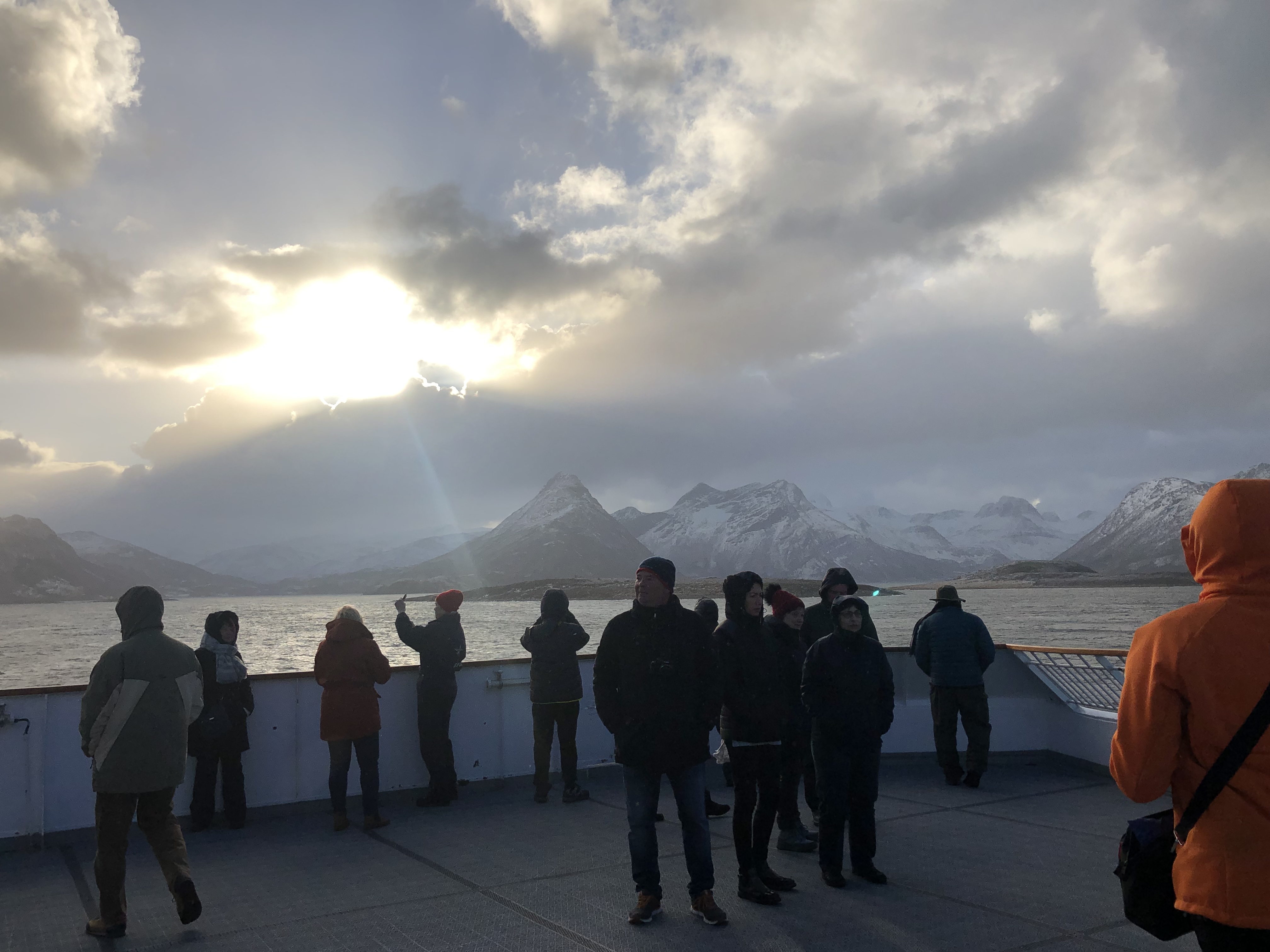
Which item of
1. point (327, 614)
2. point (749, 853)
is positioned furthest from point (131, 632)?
point (327, 614)

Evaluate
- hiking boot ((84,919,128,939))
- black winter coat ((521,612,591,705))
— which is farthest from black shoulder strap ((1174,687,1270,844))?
black winter coat ((521,612,591,705))

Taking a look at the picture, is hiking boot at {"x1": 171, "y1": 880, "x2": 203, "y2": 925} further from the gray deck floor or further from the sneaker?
the sneaker

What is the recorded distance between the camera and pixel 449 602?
8469 millimetres

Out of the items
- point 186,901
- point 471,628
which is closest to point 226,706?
point 186,901

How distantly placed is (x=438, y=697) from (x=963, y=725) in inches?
203

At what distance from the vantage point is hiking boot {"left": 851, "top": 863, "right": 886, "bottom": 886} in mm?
5355

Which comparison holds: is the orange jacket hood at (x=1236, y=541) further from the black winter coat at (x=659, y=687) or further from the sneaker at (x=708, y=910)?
the sneaker at (x=708, y=910)

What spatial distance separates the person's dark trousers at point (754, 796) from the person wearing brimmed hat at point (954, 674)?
12.4 ft

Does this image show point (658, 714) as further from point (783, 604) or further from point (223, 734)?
point (223, 734)

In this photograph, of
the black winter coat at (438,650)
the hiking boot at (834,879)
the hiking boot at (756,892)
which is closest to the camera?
the hiking boot at (756,892)

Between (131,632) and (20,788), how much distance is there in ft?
8.68

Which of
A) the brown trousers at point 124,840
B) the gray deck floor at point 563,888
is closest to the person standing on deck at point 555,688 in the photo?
the gray deck floor at point 563,888

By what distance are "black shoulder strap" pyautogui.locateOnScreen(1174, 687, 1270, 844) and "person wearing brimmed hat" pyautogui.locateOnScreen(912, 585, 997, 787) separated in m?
6.23

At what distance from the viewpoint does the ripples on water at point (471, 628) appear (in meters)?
73.6
